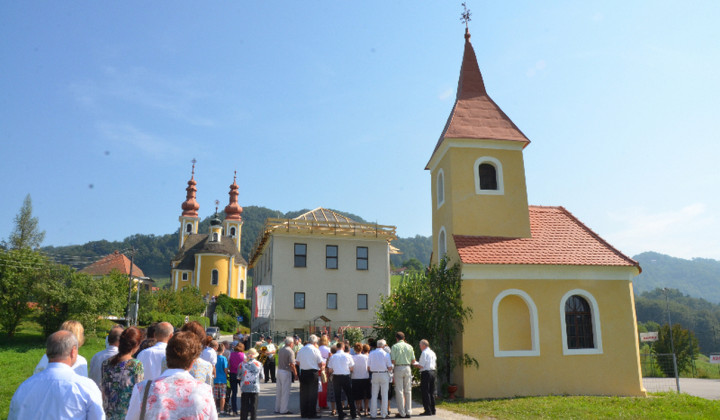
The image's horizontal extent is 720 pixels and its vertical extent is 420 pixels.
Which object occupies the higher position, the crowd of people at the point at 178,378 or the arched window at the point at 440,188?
the arched window at the point at 440,188

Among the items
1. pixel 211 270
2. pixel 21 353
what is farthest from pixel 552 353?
pixel 211 270

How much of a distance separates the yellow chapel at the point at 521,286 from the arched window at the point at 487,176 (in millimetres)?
38

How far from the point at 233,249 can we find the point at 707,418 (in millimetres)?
64361

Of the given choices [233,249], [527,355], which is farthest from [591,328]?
[233,249]

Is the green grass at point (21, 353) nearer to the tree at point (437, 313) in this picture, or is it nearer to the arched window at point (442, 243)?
the tree at point (437, 313)

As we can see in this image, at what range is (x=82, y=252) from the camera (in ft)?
403

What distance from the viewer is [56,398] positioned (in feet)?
12.8

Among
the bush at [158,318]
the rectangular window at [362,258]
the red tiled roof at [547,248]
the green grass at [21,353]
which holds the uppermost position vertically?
the rectangular window at [362,258]

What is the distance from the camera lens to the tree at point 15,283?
126 ft

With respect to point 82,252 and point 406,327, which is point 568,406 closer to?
point 406,327

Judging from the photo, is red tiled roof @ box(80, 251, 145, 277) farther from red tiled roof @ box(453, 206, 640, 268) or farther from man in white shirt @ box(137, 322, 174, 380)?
man in white shirt @ box(137, 322, 174, 380)

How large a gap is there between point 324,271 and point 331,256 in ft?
3.89

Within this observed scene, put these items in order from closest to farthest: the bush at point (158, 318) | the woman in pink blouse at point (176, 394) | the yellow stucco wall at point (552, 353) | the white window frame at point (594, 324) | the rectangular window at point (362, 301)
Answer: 1. the woman in pink blouse at point (176, 394)
2. the yellow stucco wall at point (552, 353)
3. the white window frame at point (594, 324)
4. the rectangular window at point (362, 301)
5. the bush at point (158, 318)

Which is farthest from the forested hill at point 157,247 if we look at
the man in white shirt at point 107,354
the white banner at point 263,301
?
the man in white shirt at point 107,354
